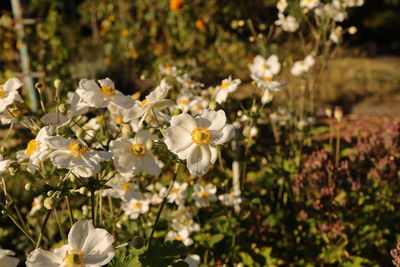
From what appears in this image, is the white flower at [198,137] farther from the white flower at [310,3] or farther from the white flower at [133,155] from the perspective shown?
the white flower at [310,3]

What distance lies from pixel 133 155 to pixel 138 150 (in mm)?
45

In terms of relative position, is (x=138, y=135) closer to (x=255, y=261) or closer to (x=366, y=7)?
(x=255, y=261)

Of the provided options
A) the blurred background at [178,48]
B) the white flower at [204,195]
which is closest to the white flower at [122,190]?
the white flower at [204,195]

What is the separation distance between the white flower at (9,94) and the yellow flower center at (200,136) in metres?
0.65

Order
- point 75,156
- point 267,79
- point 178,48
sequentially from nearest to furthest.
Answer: point 75,156, point 267,79, point 178,48

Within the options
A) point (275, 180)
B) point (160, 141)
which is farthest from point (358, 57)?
point (160, 141)

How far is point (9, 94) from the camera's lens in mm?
1503

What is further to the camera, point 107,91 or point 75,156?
point 107,91

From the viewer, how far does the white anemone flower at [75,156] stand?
1200 mm

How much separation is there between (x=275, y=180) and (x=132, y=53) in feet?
14.1

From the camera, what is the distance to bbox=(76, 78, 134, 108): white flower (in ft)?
4.69

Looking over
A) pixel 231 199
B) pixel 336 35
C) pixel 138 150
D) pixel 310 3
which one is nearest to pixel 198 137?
pixel 138 150

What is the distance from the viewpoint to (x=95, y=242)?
1.19 metres

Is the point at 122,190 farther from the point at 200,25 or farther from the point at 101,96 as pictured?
the point at 200,25
